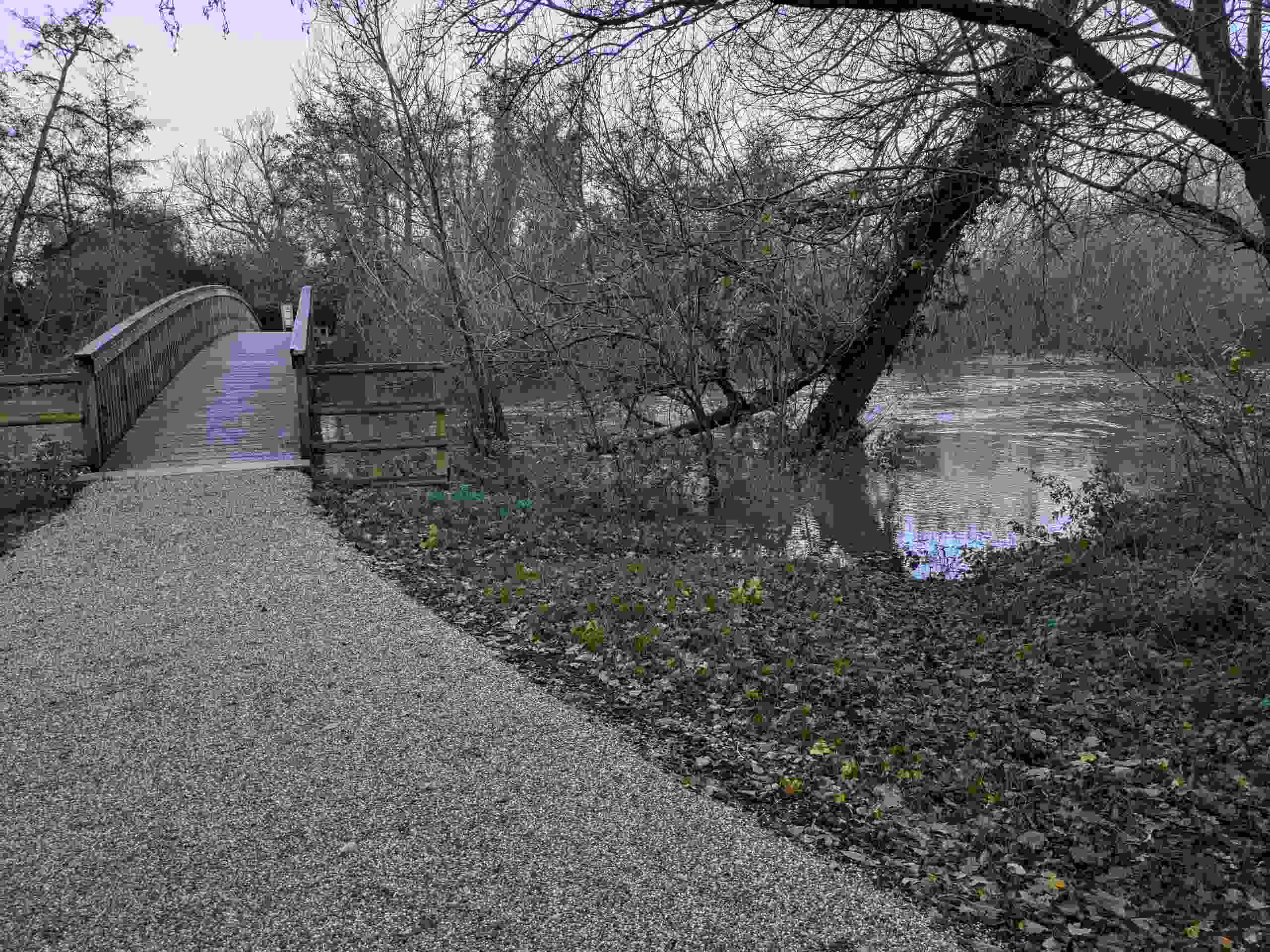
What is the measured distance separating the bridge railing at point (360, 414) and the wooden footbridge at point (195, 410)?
2 cm

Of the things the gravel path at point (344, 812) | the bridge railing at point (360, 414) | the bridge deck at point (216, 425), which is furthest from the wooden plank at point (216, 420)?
the gravel path at point (344, 812)

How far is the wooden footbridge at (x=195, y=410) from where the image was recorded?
1083cm

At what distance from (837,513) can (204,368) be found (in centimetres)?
1148

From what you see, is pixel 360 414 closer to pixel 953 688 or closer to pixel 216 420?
pixel 216 420

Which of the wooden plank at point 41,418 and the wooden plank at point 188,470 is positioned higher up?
the wooden plank at point 41,418

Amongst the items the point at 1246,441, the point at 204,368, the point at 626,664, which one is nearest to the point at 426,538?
the point at 626,664

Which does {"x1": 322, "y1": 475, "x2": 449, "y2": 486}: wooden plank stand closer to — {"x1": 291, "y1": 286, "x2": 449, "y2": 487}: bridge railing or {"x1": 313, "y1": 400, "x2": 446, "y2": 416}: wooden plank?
{"x1": 291, "y1": 286, "x2": 449, "y2": 487}: bridge railing

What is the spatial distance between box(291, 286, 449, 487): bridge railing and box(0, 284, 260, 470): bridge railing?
2.10 metres

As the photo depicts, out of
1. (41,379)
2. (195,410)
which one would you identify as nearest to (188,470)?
(41,379)

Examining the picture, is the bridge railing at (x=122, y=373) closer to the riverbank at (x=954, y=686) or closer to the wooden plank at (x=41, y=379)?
the wooden plank at (x=41, y=379)

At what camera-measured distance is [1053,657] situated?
7.67 m

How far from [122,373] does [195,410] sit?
1774mm

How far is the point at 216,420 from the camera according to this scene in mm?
13578

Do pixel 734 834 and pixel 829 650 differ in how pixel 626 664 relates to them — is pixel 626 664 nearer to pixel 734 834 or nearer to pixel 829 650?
pixel 829 650
